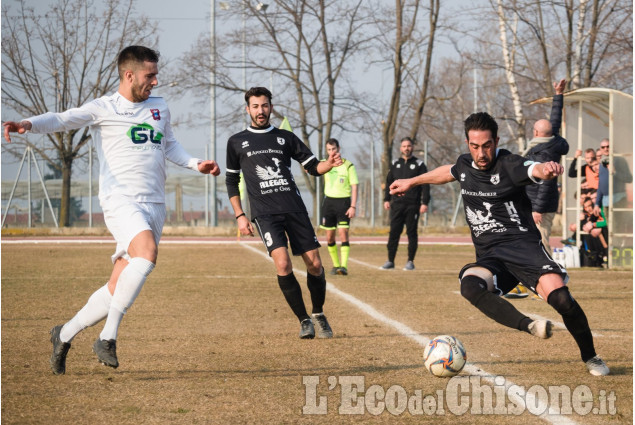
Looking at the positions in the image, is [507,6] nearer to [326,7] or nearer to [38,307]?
[326,7]

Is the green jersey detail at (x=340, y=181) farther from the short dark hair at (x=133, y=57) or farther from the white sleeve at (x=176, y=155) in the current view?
the short dark hair at (x=133, y=57)

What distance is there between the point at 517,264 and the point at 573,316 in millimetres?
505

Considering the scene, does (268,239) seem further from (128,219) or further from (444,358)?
(444,358)

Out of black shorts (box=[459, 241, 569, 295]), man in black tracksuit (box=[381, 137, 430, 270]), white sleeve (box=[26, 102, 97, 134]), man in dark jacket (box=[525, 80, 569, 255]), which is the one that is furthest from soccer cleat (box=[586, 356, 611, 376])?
man in black tracksuit (box=[381, 137, 430, 270])

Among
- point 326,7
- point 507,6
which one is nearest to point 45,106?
point 326,7

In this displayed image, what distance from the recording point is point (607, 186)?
16312 millimetres

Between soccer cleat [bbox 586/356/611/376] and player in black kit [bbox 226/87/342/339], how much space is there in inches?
96.4

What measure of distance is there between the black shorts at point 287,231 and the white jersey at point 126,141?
151cm

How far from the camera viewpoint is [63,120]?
6090 millimetres

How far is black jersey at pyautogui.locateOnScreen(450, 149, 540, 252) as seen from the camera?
6.11m

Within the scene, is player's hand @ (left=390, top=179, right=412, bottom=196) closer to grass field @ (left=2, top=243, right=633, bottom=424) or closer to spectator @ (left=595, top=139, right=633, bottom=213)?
grass field @ (left=2, top=243, right=633, bottom=424)

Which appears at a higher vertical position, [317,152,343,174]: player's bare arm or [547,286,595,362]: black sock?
[317,152,343,174]: player's bare arm

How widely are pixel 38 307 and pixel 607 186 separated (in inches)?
423

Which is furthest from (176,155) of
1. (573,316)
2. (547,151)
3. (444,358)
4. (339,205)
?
(339,205)
